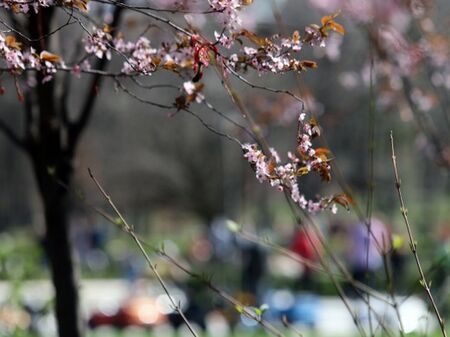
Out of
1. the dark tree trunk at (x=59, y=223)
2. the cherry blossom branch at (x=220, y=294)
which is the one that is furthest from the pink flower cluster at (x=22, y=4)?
the dark tree trunk at (x=59, y=223)

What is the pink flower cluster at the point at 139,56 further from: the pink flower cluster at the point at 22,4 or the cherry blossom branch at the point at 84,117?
the cherry blossom branch at the point at 84,117

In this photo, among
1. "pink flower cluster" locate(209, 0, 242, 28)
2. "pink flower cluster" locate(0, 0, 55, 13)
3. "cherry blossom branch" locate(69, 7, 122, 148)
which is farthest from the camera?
"cherry blossom branch" locate(69, 7, 122, 148)

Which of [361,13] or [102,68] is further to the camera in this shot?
[361,13]

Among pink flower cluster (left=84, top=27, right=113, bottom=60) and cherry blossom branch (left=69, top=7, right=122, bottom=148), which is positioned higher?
cherry blossom branch (left=69, top=7, right=122, bottom=148)

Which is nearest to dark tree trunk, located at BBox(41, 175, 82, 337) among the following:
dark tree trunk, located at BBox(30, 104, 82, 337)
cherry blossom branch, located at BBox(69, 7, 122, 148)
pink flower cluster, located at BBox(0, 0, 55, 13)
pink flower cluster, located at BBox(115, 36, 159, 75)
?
dark tree trunk, located at BBox(30, 104, 82, 337)

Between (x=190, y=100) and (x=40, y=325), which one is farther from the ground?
(x=40, y=325)

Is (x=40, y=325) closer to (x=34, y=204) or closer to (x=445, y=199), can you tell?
(x=34, y=204)

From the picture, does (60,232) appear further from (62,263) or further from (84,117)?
(84,117)

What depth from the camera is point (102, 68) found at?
5.04m

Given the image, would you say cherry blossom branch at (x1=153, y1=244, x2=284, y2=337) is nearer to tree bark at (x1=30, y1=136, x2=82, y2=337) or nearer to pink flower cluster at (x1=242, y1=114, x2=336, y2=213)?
pink flower cluster at (x1=242, y1=114, x2=336, y2=213)

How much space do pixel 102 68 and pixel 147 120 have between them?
35.1 metres

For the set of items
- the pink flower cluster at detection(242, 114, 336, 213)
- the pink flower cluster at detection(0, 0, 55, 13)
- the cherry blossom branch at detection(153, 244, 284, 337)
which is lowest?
the cherry blossom branch at detection(153, 244, 284, 337)

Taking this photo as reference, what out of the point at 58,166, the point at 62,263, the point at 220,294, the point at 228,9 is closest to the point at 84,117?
the point at 58,166

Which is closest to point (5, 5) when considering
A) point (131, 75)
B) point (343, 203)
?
point (131, 75)
